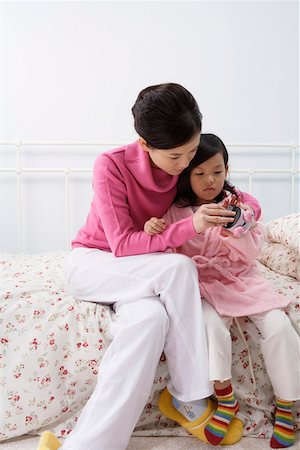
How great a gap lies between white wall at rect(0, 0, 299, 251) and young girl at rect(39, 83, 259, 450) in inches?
40.8

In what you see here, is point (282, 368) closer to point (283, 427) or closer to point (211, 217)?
point (283, 427)

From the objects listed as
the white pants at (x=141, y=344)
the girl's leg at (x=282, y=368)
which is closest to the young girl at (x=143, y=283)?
the white pants at (x=141, y=344)

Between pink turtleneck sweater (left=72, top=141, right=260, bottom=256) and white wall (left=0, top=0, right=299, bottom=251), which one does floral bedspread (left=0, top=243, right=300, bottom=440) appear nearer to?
pink turtleneck sweater (left=72, top=141, right=260, bottom=256)

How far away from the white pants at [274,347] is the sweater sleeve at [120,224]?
0.19m

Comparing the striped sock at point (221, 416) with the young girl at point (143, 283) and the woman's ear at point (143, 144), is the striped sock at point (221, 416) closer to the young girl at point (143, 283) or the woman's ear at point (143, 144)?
the young girl at point (143, 283)

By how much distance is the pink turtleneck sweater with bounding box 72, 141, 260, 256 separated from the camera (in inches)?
45.0

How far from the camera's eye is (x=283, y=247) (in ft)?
5.23

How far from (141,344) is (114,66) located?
153 cm

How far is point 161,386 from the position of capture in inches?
46.0

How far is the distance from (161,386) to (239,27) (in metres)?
1.74

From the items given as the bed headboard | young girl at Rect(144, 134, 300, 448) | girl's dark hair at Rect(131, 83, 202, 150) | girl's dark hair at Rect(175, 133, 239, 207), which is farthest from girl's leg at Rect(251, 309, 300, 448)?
the bed headboard

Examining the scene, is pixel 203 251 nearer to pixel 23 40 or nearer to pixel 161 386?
pixel 161 386

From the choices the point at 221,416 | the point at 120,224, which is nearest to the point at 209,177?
the point at 120,224

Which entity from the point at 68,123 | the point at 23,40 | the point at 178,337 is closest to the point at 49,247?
the point at 68,123
